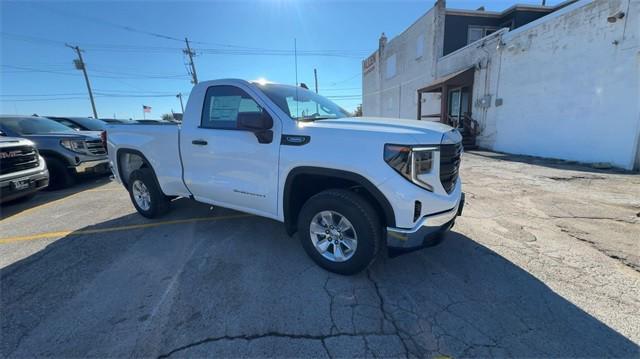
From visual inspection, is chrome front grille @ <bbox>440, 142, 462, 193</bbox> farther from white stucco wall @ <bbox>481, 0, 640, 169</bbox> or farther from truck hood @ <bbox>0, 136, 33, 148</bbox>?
white stucco wall @ <bbox>481, 0, 640, 169</bbox>

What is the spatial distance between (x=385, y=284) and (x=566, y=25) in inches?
452

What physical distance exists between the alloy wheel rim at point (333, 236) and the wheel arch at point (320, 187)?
319 mm

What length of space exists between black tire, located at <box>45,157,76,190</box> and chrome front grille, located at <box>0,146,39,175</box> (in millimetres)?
1184

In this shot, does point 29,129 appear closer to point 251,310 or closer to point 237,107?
point 237,107

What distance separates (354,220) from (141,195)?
3.75 m

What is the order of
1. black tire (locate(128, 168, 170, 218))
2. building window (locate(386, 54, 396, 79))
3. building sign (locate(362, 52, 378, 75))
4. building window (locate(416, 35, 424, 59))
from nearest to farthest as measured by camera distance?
black tire (locate(128, 168, 170, 218))
building window (locate(416, 35, 424, 59))
building window (locate(386, 54, 396, 79))
building sign (locate(362, 52, 378, 75))

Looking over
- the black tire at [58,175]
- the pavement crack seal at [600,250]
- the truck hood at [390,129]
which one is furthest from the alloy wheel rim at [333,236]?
the black tire at [58,175]

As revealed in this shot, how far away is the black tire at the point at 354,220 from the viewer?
2508mm

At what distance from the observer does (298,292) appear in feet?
8.44

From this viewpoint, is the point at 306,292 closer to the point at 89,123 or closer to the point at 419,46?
the point at 89,123

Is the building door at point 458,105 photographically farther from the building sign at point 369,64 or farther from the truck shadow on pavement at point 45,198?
the truck shadow on pavement at point 45,198

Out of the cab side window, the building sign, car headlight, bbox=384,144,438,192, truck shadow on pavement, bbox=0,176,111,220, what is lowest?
truck shadow on pavement, bbox=0,176,111,220

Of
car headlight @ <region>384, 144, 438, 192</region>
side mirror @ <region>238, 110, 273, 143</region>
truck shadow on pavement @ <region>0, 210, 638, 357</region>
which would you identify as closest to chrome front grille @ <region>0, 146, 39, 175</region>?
truck shadow on pavement @ <region>0, 210, 638, 357</region>

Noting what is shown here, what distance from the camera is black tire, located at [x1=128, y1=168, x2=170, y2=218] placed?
13.8 ft
